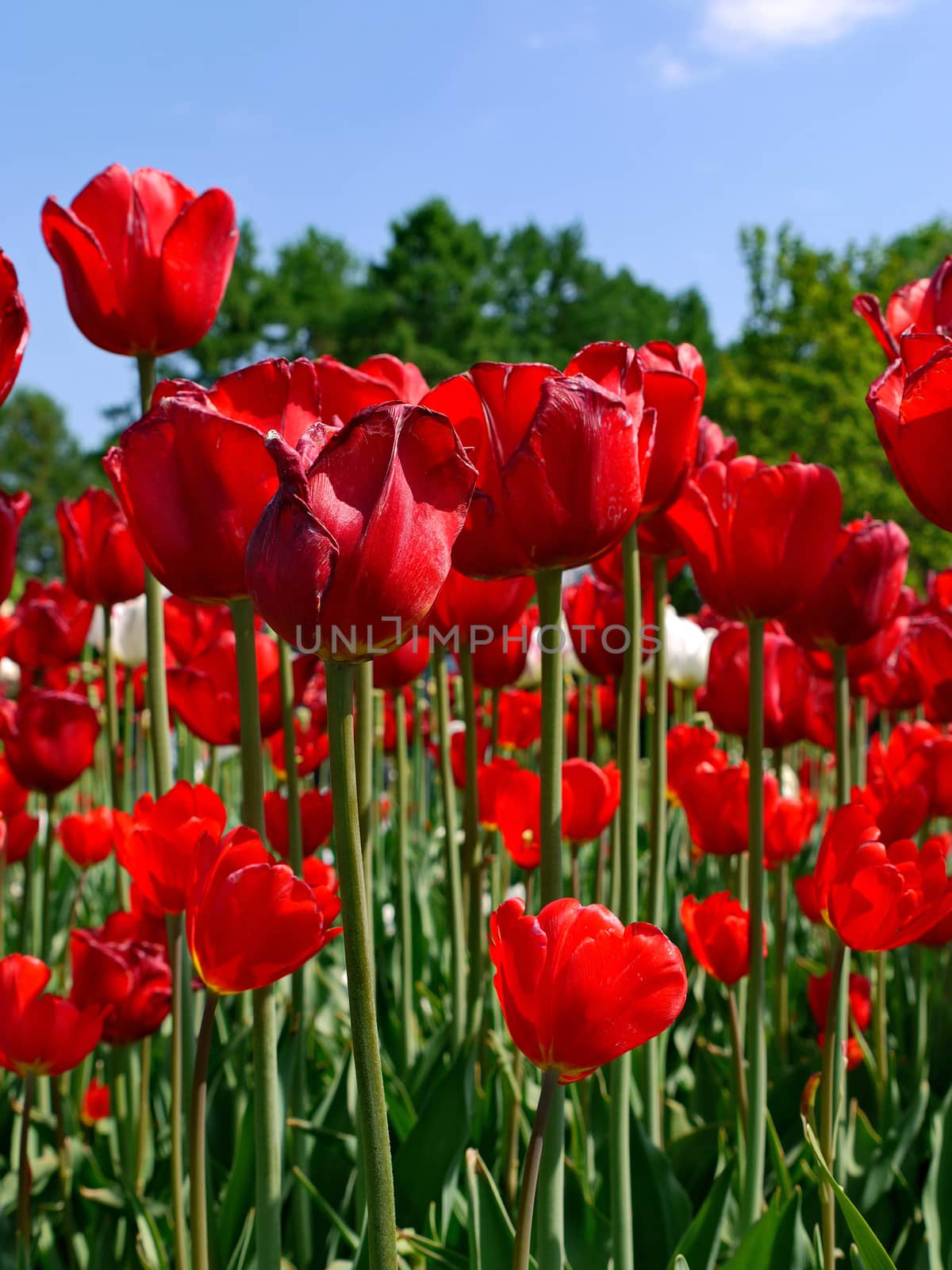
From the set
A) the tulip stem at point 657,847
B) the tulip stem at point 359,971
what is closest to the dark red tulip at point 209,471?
the tulip stem at point 359,971

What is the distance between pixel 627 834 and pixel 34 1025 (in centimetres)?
69

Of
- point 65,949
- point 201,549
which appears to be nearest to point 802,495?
point 201,549

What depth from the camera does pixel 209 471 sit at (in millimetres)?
862

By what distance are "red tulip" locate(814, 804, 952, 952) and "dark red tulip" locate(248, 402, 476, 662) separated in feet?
1.94

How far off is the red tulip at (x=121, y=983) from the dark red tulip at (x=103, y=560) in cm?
54

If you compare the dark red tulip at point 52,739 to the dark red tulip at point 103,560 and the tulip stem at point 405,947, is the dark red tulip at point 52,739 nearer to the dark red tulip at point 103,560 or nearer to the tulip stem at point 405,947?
the dark red tulip at point 103,560

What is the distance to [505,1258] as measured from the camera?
1.14m

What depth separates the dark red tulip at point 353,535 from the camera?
637mm

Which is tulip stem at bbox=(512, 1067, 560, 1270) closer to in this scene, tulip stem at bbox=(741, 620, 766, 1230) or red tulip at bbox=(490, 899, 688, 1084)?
red tulip at bbox=(490, 899, 688, 1084)

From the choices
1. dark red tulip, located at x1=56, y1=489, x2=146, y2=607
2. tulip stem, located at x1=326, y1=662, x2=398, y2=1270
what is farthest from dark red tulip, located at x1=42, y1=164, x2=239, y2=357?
tulip stem, located at x1=326, y1=662, x2=398, y2=1270

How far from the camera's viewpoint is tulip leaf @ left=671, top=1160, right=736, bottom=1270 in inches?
49.9

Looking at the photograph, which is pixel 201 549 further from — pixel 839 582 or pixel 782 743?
pixel 782 743

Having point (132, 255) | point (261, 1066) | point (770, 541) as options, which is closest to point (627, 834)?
point (770, 541)

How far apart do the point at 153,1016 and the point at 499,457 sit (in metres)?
0.99
